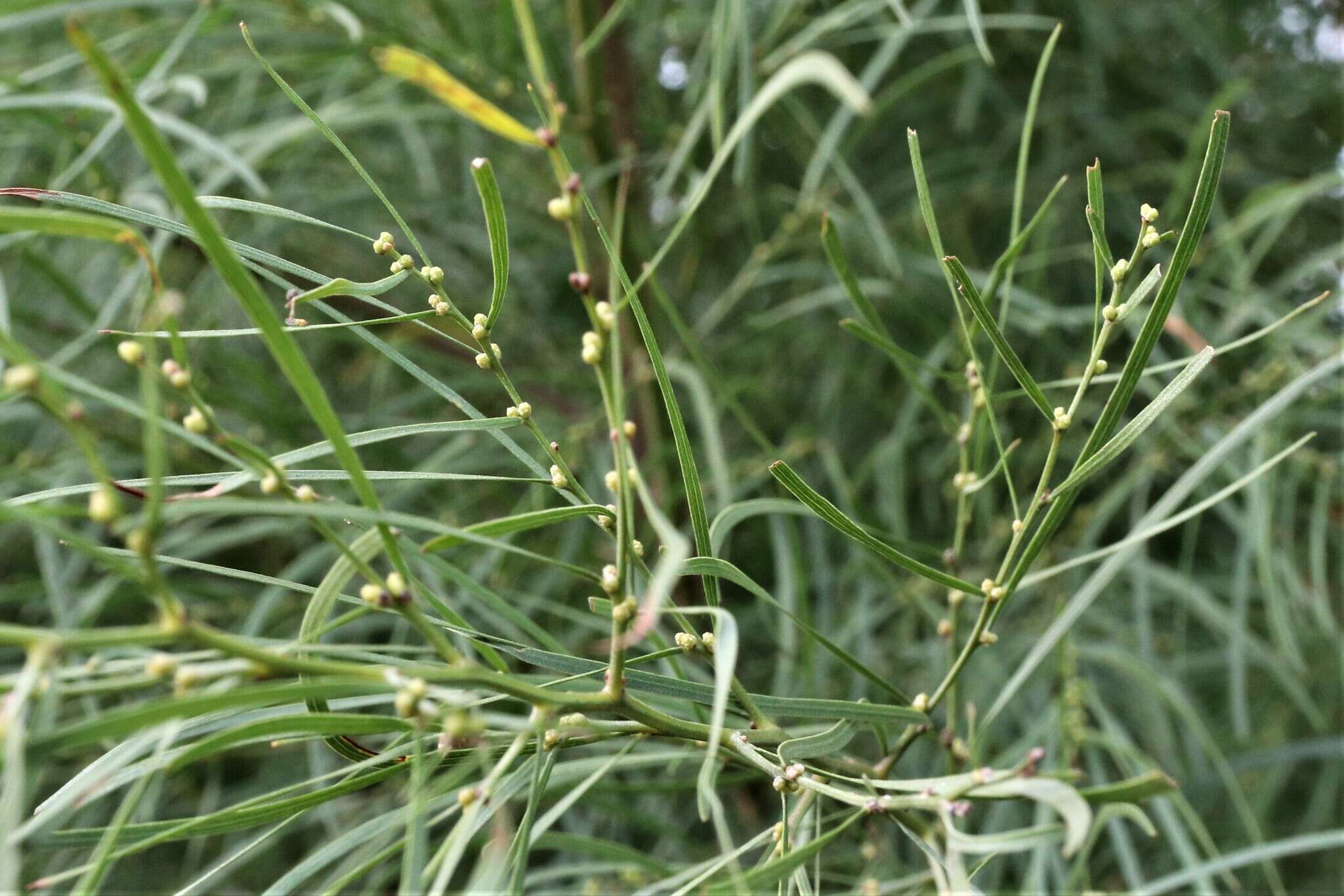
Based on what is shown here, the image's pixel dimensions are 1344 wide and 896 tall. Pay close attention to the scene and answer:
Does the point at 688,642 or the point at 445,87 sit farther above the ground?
the point at 445,87

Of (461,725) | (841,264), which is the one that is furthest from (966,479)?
(461,725)

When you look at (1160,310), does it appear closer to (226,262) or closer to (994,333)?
(994,333)

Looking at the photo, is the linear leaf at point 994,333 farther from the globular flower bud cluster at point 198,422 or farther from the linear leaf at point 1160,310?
the globular flower bud cluster at point 198,422

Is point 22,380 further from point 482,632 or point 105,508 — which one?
point 482,632

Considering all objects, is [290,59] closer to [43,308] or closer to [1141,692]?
[43,308]

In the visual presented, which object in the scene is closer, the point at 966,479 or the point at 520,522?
the point at 520,522

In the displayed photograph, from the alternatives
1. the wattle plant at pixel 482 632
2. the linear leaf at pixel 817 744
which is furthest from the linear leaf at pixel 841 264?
the linear leaf at pixel 817 744

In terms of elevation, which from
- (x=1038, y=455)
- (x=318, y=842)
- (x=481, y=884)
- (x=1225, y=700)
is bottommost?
(x=318, y=842)

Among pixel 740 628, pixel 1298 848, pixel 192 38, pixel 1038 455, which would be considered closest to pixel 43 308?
pixel 192 38

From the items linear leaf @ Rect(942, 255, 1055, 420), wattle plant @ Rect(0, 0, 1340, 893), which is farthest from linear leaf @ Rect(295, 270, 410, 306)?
linear leaf @ Rect(942, 255, 1055, 420)
